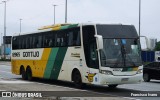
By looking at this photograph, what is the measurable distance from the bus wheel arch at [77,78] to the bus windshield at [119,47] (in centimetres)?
236

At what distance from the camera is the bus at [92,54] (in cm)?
1877

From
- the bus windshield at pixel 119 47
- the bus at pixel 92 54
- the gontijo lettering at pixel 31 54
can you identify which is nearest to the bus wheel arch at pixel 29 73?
the gontijo lettering at pixel 31 54

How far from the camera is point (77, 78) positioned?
824 inches

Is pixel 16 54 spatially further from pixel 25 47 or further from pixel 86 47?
pixel 86 47

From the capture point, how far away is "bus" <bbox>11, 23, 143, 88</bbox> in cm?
1877

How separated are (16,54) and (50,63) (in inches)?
219

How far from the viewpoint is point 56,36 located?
23.3m

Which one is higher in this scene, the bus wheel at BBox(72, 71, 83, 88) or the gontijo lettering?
the gontijo lettering

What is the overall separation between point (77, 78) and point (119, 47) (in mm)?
3108

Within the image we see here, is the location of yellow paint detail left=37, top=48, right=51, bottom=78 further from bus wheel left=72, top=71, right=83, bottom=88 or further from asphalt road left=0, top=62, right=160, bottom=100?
bus wheel left=72, top=71, right=83, bottom=88

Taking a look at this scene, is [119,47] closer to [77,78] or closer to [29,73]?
[77,78]

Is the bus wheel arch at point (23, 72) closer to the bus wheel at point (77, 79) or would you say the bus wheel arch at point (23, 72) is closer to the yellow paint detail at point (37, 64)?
the yellow paint detail at point (37, 64)

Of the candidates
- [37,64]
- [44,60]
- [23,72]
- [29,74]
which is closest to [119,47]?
[44,60]

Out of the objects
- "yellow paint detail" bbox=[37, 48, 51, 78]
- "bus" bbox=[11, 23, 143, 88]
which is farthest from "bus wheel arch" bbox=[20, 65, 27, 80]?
"bus" bbox=[11, 23, 143, 88]
